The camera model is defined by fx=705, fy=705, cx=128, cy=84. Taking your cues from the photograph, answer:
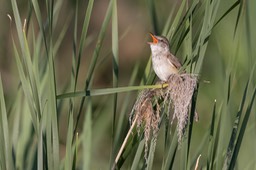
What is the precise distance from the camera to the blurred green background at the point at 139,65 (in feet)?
7.89

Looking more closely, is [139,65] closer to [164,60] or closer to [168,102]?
[164,60]

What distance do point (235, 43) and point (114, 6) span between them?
498mm

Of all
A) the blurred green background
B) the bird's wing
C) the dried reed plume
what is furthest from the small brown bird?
the dried reed plume

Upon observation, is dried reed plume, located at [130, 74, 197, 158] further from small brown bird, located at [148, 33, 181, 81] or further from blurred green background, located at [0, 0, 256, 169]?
small brown bird, located at [148, 33, 181, 81]

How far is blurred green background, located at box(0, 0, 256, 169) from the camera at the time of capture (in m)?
2.41

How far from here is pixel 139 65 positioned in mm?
4402

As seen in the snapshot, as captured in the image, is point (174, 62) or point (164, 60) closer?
point (174, 62)

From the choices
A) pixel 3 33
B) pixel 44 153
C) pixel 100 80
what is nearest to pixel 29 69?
pixel 44 153

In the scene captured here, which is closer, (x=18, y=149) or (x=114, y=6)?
→ (x=114, y=6)

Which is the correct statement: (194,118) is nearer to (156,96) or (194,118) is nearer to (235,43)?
(156,96)

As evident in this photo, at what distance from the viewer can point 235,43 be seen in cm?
232

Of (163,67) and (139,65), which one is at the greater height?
(163,67)

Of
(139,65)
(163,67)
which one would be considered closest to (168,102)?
(163,67)

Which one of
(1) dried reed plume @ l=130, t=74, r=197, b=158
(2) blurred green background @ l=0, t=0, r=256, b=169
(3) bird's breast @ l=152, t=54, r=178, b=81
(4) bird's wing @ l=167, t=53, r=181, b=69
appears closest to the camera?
(1) dried reed plume @ l=130, t=74, r=197, b=158
